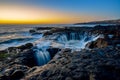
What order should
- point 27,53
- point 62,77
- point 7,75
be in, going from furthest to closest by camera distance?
point 27,53, point 7,75, point 62,77

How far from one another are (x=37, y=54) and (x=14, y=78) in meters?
7.97

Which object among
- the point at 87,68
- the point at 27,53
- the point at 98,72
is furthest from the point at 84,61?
the point at 27,53

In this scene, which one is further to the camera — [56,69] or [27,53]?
[27,53]

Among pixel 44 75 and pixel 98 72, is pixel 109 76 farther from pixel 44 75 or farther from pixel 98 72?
pixel 44 75

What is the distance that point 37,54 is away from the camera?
50.1 feet

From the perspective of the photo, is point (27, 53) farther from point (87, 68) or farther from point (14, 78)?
point (87, 68)

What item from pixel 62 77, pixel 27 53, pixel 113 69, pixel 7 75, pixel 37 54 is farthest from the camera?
pixel 37 54

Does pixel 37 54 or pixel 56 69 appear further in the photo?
pixel 37 54

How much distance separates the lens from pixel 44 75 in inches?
267

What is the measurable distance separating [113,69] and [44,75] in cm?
293

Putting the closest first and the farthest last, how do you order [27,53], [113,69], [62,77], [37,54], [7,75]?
[62,77] < [113,69] < [7,75] < [27,53] < [37,54]

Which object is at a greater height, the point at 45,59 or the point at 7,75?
the point at 7,75

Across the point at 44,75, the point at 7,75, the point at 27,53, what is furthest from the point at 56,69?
the point at 27,53

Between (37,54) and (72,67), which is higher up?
(72,67)
